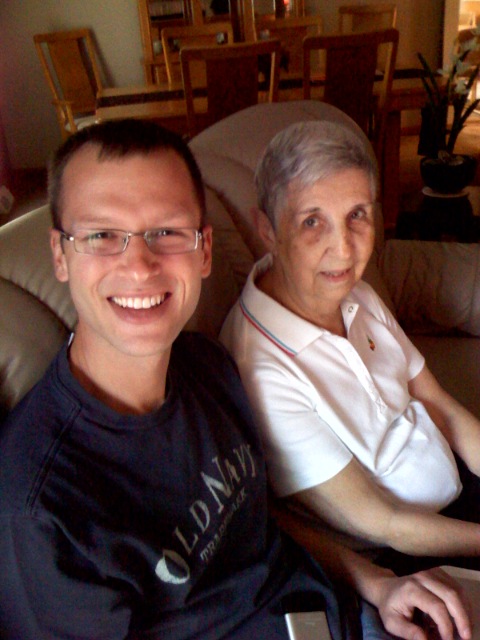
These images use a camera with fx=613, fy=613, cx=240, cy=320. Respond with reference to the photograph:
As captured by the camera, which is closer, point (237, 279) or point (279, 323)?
point (279, 323)

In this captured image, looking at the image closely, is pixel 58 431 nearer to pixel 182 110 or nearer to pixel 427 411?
pixel 427 411

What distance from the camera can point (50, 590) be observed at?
0.69 m

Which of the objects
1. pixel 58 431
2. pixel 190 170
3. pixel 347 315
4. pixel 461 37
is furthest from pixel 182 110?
pixel 58 431

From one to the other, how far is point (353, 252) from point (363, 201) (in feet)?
0.30

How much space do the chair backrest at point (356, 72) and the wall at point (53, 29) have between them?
1644 millimetres

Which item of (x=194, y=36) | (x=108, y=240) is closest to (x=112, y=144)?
(x=108, y=240)

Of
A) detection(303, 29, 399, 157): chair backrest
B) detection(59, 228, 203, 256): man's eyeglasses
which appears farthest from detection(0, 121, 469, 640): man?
detection(303, 29, 399, 157): chair backrest

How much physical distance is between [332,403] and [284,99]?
273cm

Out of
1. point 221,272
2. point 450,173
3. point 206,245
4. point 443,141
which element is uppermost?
point 206,245

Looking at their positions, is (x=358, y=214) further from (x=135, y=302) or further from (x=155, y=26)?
(x=155, y=26)

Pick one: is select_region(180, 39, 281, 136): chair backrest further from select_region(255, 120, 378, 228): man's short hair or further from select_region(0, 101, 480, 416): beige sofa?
select_region(255, 120, 378, 228): man's short hair

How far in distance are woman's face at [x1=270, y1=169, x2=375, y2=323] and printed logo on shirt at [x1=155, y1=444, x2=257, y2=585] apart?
332mm

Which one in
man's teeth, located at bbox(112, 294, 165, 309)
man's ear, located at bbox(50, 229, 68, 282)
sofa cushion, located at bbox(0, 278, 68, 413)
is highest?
man's ear, located at bbox(50, 229, 68, 282)

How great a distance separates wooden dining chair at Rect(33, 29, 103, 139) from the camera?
462cm
